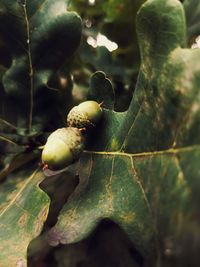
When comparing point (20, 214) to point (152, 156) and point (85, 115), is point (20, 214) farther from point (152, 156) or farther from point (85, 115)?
point (152, 156)

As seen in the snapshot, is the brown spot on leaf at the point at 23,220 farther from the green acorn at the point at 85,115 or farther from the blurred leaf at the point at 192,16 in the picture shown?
the blurred leaf at the point at 192,16

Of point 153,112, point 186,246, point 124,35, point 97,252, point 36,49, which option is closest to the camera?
point 186,246

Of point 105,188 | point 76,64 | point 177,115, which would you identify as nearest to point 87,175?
point 105,188

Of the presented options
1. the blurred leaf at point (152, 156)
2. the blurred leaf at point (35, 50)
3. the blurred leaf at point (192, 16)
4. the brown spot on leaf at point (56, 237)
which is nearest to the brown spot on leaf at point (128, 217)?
the blurred leaf at point (152, 156)

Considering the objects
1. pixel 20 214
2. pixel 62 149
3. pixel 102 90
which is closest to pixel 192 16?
pixel 102 90

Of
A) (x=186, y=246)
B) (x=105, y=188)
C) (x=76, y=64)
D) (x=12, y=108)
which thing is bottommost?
(x=186, y=246)

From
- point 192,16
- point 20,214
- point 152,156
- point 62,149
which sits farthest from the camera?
point 192,16

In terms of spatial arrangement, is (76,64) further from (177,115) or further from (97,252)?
(177,115)
